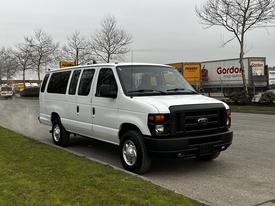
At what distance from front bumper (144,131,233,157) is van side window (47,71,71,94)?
3.74 metres

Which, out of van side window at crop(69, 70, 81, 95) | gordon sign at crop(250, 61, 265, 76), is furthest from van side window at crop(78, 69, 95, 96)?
gordon sign at crop(250, 61, 265, 76)

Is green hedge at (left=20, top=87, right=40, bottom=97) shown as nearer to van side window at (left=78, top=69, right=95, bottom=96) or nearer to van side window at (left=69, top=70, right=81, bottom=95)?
van side window at (left=69, top=70, right=81, bottom=95)

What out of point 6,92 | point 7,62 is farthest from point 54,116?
point 7,62

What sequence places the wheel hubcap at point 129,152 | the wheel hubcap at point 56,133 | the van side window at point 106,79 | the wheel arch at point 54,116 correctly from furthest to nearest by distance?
1. the wheel arch at point 54,116
2. the wheel hubcap at point 56,133
3. the van side window at point 106,79
4. the wheel hubcap at point 129,152

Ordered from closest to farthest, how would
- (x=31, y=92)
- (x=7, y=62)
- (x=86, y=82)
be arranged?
1. (x=86, y=82)
2. (x=31, y=92)
3. (x=7, y=62)

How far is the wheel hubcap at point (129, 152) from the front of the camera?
7.00m

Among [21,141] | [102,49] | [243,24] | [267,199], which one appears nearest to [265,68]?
[243,24]

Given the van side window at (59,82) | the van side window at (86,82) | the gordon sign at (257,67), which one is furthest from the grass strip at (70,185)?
the gordon sign at (257,67)

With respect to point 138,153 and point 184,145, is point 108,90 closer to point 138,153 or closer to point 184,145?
point 138,153

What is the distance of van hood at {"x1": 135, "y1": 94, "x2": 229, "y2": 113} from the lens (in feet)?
21.6

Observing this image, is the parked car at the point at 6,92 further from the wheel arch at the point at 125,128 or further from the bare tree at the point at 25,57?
the wheel arch at the point at 125,128

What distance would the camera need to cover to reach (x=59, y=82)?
10094 mm

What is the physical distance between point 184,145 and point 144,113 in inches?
33.7

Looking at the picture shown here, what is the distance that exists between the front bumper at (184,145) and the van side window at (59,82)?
374 cm
